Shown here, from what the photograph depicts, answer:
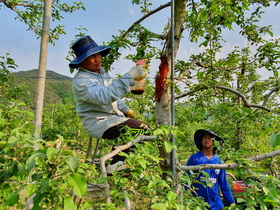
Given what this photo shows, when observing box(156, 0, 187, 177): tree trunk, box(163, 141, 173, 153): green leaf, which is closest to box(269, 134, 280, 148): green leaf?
box(163, 141, 173, 153): green leaf

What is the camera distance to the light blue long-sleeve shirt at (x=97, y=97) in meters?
1.77

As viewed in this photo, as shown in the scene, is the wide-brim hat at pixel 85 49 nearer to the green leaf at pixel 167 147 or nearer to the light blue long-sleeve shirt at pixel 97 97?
the light blue long-sleeve shirt at pixel 97 97

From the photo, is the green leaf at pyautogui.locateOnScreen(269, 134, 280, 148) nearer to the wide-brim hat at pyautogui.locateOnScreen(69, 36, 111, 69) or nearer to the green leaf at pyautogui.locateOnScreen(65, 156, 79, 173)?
the green leaf at pyautogui.locateOnScreen(65, 156, 79, 173)

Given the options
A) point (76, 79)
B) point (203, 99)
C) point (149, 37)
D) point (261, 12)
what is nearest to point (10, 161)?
point (76, 79)

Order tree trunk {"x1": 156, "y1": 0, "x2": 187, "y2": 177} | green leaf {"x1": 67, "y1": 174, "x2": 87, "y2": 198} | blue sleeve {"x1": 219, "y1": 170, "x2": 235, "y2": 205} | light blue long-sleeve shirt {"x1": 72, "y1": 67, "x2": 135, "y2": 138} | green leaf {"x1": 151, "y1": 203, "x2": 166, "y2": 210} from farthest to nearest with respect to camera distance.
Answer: blue sleeve {"x1": 219, "y1": 170, "x2": 235, "y2": 205} < tree trunk {"x1": 156, "y1": 0, "x2": 187, "y2": 177} < light blue long-sleeve shirt {"x1": 72, "y1": 67, "x2": 135, "y2": 138} < green leaf {"x1": 151, "y1": 203, "x2": 166, "y2": 210} < green leaf {"x1": 67, "y1": 174, "x2": 87, "y2": 198}

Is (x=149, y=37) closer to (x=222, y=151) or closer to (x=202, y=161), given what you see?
(x=222, y=151)

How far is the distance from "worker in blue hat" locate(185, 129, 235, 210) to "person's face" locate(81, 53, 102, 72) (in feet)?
5.48

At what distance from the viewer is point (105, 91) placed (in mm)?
1764

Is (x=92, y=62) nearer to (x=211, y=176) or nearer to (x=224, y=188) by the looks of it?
(x=211, y=176)

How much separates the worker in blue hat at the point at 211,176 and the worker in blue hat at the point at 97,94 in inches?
46.7

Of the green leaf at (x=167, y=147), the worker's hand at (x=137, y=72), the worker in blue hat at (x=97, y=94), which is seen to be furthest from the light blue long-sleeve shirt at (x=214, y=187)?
the worker's hand at (x=137, y=72)

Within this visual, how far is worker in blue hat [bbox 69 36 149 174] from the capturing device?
5.89 feet

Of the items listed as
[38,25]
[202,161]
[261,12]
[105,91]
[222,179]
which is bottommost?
[222,179]

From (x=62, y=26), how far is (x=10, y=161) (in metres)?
3.19
